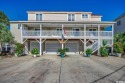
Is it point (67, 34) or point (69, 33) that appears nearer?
point (67, 34)

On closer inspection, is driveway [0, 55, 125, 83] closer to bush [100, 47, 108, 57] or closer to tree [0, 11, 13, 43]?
bush [100, 47, 108, 57]

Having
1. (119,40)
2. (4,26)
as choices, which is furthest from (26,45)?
(119,40)

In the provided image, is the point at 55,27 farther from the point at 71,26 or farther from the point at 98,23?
the point at 98,23

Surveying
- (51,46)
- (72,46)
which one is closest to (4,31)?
(51,46)

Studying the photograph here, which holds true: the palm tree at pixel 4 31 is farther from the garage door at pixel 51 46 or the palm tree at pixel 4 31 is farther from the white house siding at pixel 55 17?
the white house siding at pixel 55 17

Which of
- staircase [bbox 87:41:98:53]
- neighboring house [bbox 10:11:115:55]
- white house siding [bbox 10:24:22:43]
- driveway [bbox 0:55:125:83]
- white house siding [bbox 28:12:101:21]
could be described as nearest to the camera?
driveway [bbox 0:55:125:83]

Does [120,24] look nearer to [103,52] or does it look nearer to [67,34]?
[103,52]

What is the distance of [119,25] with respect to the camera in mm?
37188

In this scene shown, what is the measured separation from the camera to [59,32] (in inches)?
1132

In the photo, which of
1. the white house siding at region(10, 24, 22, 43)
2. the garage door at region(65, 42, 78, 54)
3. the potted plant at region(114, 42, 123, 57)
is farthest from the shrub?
the white house siding at region(10, 24, 22, 43)

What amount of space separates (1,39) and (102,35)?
15636 millimetres

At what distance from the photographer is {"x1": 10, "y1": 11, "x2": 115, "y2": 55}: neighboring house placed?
28.2 metres

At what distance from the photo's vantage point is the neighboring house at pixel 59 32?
28.2m

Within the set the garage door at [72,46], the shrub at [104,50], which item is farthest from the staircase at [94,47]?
the garage door at [72,46]
